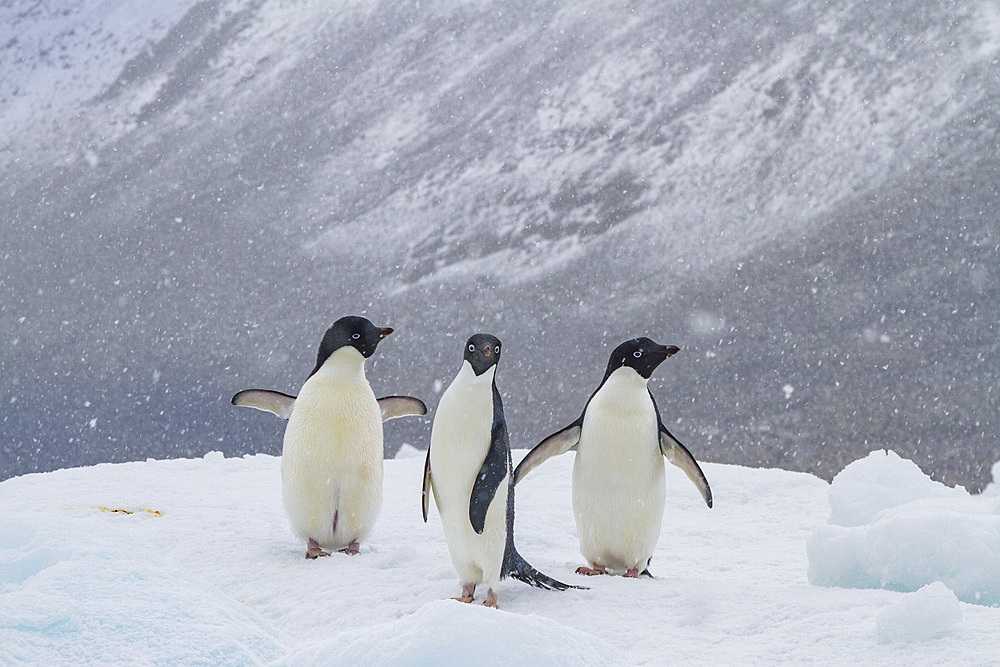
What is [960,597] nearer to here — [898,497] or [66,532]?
[898,497]

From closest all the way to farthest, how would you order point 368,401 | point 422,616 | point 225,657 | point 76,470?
point 422,616
point 225,657
point 368,401
point 76,470

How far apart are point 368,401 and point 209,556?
32.3 inches

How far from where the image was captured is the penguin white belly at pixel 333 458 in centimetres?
345

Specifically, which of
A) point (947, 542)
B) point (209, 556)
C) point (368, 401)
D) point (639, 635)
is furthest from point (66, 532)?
point (947, 542)

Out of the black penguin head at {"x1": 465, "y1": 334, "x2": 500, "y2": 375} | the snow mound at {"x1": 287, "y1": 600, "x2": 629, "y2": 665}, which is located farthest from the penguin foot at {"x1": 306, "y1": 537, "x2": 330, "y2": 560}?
the snow mound at {"x1": 287, "y1": 600, "x2": 629, "y2": 665}

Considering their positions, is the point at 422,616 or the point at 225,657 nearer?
the point at 422,616

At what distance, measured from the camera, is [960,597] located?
2.98 m

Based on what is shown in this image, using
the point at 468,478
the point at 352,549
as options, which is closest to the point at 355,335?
the point at 352,549

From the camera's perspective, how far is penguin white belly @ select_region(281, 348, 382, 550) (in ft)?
11.3

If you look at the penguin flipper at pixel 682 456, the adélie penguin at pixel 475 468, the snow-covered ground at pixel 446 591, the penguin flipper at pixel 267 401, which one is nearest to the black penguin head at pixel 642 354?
the penguin flipper at pixel 682 456

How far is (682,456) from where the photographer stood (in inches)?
134

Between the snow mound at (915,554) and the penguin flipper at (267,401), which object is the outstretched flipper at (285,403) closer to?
the penguin flipper at (267,401)

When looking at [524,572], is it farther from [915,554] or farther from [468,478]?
[915,554]

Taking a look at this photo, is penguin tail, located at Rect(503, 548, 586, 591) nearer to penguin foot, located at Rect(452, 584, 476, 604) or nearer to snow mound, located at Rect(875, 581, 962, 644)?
penguin foot, located at Rect(452, 584, 476, 604)
